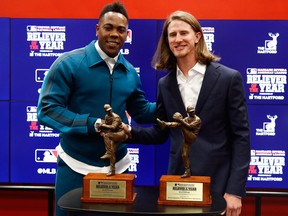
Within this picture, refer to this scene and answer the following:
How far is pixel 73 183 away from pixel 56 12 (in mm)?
1387

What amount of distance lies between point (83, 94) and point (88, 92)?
24mm

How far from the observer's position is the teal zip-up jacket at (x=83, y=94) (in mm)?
1786

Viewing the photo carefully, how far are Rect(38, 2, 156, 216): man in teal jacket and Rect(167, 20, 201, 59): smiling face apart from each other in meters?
0.28

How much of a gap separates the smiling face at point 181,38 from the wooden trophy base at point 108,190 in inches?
21.8

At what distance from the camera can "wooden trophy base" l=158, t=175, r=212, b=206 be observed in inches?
53.5

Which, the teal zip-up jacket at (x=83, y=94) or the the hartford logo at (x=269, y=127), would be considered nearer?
the teal zip-up jacket at (x=83, y=94)

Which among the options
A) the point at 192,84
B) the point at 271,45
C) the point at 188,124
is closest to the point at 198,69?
the point at 192,84

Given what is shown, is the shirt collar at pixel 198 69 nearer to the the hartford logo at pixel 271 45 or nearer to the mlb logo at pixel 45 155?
the the hartford logo at pixel 271 45

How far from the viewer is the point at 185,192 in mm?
1373

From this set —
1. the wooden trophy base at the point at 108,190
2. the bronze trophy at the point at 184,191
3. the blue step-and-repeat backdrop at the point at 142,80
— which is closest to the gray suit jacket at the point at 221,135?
the bronze trophy at the point at 184,191

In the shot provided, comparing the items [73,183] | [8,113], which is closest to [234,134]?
[73,183]

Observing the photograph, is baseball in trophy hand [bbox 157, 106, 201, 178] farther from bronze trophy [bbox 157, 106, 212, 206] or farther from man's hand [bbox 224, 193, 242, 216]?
man's hand [bbox 224, 193, 242, 216]

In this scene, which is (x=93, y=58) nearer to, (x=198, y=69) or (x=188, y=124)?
(x=198, y=69)

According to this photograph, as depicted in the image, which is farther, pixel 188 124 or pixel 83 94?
pixel 83 94
